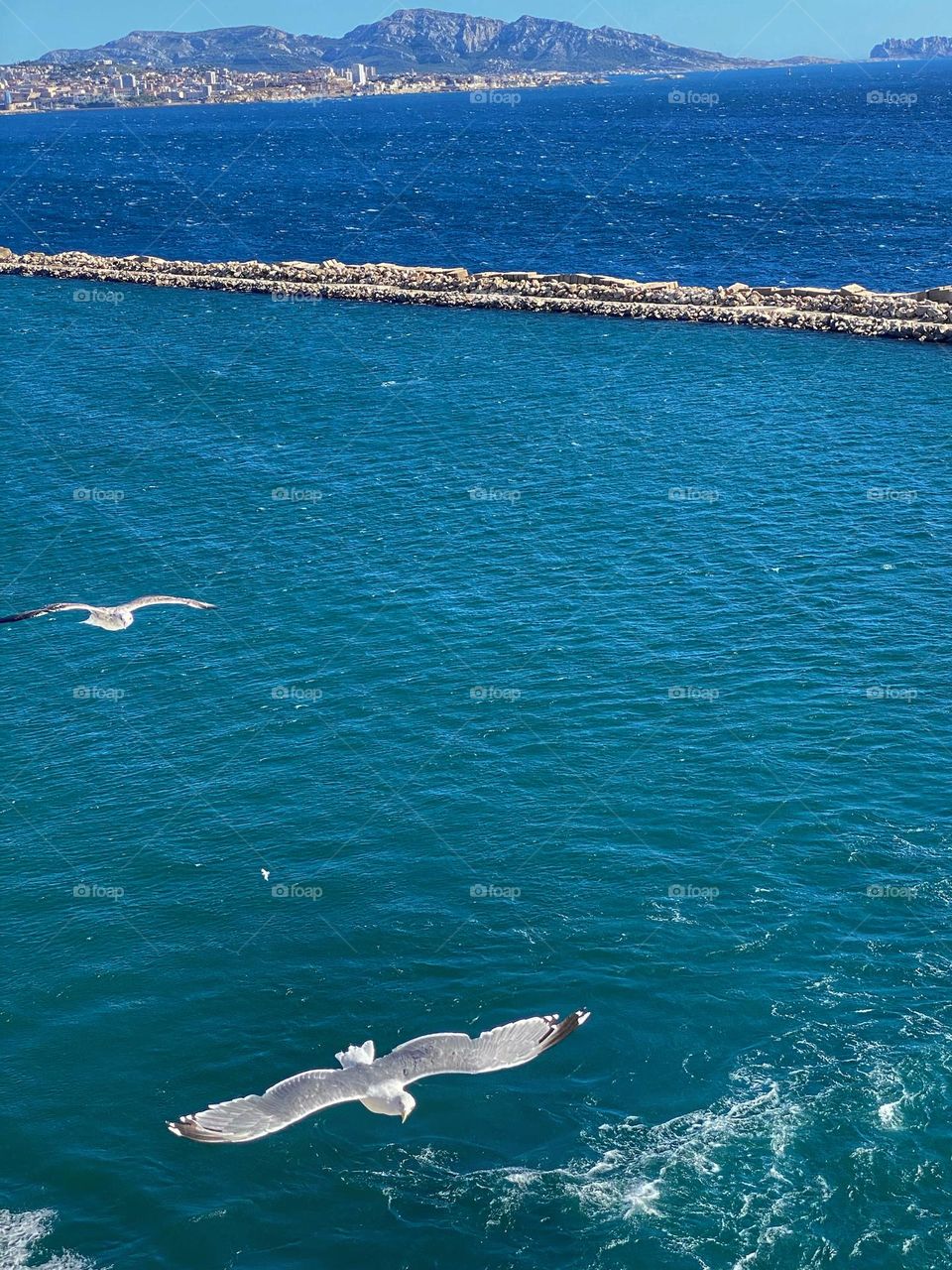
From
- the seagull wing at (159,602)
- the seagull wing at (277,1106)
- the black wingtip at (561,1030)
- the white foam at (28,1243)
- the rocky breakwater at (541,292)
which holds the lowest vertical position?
the white foam at (28,1243)

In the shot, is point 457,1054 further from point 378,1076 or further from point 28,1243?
point 28,1243

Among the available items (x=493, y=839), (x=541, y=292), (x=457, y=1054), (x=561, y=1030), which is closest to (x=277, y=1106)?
(x=457, y=1054)

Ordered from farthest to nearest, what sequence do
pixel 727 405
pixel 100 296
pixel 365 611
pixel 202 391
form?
pixel 100 296, pixel 202 391, pixel 727 405, pixel 365 611

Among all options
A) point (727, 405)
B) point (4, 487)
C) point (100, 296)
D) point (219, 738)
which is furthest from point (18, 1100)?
point (100, 296)

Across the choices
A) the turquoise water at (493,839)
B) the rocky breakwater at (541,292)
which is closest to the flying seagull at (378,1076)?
the turquoise water at (493,839)

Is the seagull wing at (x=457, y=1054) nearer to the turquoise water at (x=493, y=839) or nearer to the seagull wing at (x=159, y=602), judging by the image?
the turquoise water at (x=493, y=839)

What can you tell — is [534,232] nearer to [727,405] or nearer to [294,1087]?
[727,405]
